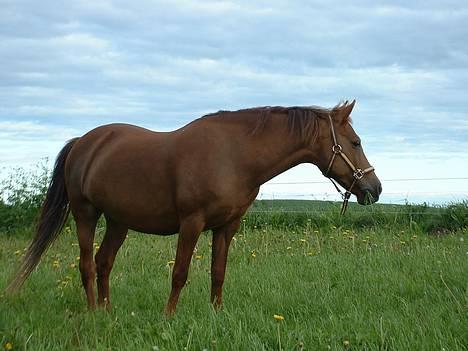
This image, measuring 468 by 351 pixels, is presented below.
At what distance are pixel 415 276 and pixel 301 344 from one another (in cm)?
253

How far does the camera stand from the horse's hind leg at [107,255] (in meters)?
5.95

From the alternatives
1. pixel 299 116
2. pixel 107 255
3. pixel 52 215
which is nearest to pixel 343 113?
pixel 299 116

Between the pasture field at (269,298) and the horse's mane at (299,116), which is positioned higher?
the horse's mane at (299,116)

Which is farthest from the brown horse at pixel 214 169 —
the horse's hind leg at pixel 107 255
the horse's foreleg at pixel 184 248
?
the horse's hind leg at pixel 107 255

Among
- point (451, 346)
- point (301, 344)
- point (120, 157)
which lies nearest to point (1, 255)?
point (120, 157)

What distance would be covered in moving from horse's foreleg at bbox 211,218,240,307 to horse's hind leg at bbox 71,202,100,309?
1243mm

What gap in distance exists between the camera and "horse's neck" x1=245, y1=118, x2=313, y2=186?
5.16 m

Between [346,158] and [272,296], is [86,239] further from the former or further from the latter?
[346,158]

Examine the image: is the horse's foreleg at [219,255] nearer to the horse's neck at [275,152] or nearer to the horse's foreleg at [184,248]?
the horse's foreleg at [184,248]

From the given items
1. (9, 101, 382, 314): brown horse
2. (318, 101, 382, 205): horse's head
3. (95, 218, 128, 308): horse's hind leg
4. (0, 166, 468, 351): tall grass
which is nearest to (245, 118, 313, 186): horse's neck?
(9, 101, 382, 314): brown horse

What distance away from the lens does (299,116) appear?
5254 millimetres

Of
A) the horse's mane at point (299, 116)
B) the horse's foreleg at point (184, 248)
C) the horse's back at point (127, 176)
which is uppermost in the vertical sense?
the horse's mane at point (299, 116)

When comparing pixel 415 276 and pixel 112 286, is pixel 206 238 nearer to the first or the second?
pixel 112 286

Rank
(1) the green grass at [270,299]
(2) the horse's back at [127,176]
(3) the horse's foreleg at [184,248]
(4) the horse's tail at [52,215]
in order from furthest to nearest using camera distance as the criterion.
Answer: (4) the horse's tail at [52,215]
(2) the horse's back at [127,176]
(3) the horse's foreleg at [184,248]
(1) the green grass at [270,299]
